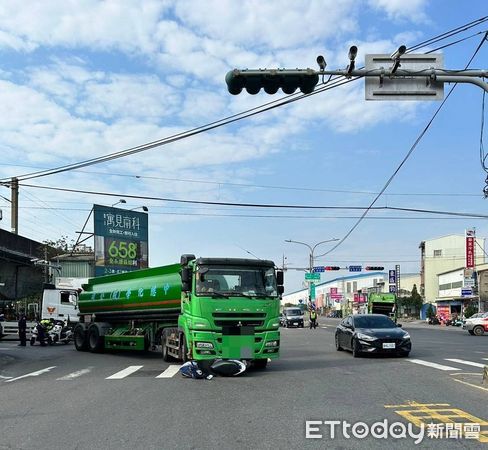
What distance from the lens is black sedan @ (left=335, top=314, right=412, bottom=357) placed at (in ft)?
58.3

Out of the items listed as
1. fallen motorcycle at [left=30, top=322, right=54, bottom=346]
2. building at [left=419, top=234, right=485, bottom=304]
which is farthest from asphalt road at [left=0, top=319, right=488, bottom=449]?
building at [left=419, top=234, right=485, bottom=304]

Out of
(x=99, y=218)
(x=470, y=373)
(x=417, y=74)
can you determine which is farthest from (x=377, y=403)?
(x=99, y=218)

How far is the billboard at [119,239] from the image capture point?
35.3 m

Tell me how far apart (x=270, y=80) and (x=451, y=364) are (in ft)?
31.8

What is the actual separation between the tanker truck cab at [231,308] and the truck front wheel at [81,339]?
11.1 meters

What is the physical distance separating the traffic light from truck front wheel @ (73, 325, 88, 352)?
16155mm

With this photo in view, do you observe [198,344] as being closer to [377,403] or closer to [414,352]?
[377,403]

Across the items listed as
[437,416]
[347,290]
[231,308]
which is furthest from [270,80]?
[347,290]

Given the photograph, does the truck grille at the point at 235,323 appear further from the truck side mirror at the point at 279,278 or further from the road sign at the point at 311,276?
the road sign at the point at 311,276

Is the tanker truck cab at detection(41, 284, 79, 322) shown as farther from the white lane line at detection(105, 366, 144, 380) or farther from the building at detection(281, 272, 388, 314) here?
the building at detection(281, 272, 388, 314)

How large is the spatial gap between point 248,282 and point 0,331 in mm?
23931

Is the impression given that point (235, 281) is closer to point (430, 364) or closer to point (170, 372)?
point (170, 372)

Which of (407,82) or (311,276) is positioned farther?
(311,276)

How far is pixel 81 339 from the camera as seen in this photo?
24891 mm
